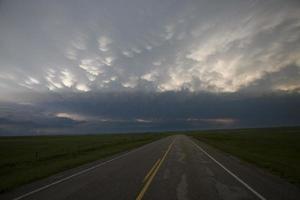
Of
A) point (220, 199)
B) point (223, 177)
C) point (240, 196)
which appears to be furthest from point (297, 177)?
point (220, 199)

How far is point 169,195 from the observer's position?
319 inches

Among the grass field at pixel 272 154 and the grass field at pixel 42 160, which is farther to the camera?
the grass field at pixel 272 154

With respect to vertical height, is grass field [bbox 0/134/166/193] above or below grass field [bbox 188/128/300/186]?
above

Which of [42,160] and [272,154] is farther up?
[42,160]

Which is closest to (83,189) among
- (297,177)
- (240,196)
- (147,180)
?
(147,180)

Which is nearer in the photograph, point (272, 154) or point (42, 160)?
point (42, 160)

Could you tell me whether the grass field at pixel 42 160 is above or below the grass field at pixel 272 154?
above

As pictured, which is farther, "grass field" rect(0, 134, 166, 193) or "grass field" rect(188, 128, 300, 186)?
"grass field" rect(188, 128, 300, 186)

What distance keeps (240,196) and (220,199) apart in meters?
0.81

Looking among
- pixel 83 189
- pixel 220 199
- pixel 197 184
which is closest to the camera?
pixel 220 199

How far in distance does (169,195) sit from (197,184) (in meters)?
2.25

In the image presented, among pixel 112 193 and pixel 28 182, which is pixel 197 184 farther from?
pixel 28 182

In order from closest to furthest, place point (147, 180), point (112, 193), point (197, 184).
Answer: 1. point (112, 193)
2. point (197, 184)
3. point (147, 180)

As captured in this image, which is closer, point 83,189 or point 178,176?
point 83,189
